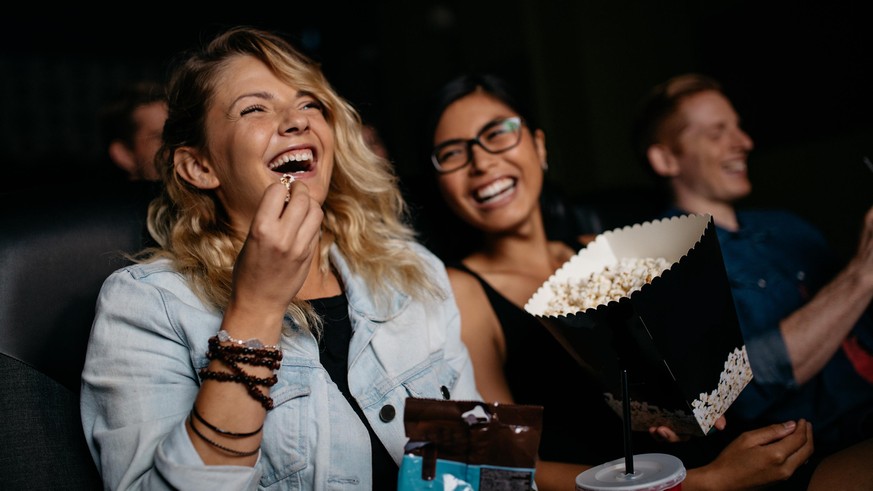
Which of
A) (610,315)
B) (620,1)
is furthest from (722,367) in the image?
(620,1)

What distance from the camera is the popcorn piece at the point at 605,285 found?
4.01 ft

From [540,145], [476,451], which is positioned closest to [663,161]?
[540,145]

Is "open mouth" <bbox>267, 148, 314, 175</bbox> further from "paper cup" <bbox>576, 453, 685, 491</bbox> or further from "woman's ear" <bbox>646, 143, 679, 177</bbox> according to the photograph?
"woman's ear" <bbox>646, 143, 679, 177</bbox>

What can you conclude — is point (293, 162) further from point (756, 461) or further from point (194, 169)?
point (756, 461)

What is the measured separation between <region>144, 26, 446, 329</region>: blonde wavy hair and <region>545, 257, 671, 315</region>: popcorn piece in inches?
11.3

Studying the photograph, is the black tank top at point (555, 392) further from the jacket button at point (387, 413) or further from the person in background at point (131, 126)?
the person in background at point (131, 126)

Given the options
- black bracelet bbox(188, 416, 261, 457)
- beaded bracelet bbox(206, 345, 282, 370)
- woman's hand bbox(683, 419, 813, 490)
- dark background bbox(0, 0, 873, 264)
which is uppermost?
dark background bbox(0, 0, 873, 264)

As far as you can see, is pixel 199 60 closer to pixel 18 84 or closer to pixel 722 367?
pixel 722 367

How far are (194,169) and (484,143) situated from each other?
0.73 meters

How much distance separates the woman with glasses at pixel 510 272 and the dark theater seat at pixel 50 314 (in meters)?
0.75

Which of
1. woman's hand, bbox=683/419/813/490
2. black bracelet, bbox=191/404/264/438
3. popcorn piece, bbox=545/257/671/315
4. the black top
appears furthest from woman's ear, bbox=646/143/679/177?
black bracelet, bbox=191/404/264/438

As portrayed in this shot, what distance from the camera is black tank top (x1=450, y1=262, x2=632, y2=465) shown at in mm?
1547

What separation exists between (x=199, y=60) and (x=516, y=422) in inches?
36.5

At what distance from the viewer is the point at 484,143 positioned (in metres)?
1.81
